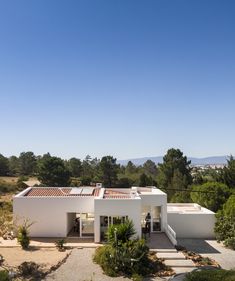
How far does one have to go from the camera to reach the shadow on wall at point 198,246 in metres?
24.3

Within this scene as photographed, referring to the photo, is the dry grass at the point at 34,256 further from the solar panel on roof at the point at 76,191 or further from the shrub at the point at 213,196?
the shrub at the point at 213,196

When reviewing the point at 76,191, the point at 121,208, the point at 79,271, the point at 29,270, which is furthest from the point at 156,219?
the point at 29,270

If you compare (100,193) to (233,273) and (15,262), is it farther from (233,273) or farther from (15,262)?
(233,273)

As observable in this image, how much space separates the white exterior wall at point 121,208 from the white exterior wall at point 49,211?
133cm

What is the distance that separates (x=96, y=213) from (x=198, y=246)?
730cm

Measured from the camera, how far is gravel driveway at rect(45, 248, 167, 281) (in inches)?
712

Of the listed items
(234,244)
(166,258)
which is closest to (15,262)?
(166,258)

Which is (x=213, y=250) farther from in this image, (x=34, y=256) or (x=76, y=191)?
(x=34, y=256)

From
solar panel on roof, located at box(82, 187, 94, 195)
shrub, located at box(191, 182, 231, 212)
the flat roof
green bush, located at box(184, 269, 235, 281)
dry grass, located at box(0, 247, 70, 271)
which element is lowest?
dry grass, located at box(0, 247, 70, 271)

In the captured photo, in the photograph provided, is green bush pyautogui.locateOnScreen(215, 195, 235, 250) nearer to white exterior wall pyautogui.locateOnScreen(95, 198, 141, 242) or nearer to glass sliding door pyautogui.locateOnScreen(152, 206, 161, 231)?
glass sliding door pyautogui.locateOnScreen(152, 206, 161, 231)

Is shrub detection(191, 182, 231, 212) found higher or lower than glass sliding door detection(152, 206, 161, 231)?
higher

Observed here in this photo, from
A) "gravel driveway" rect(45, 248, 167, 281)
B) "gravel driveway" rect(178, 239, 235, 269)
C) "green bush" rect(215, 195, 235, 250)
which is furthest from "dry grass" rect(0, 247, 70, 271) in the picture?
"green bush" rect(215, 195, 235, 250)

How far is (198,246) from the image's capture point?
83.8 ft

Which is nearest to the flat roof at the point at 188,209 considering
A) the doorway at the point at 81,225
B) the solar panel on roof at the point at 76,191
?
the doorway at the point at 81,225
